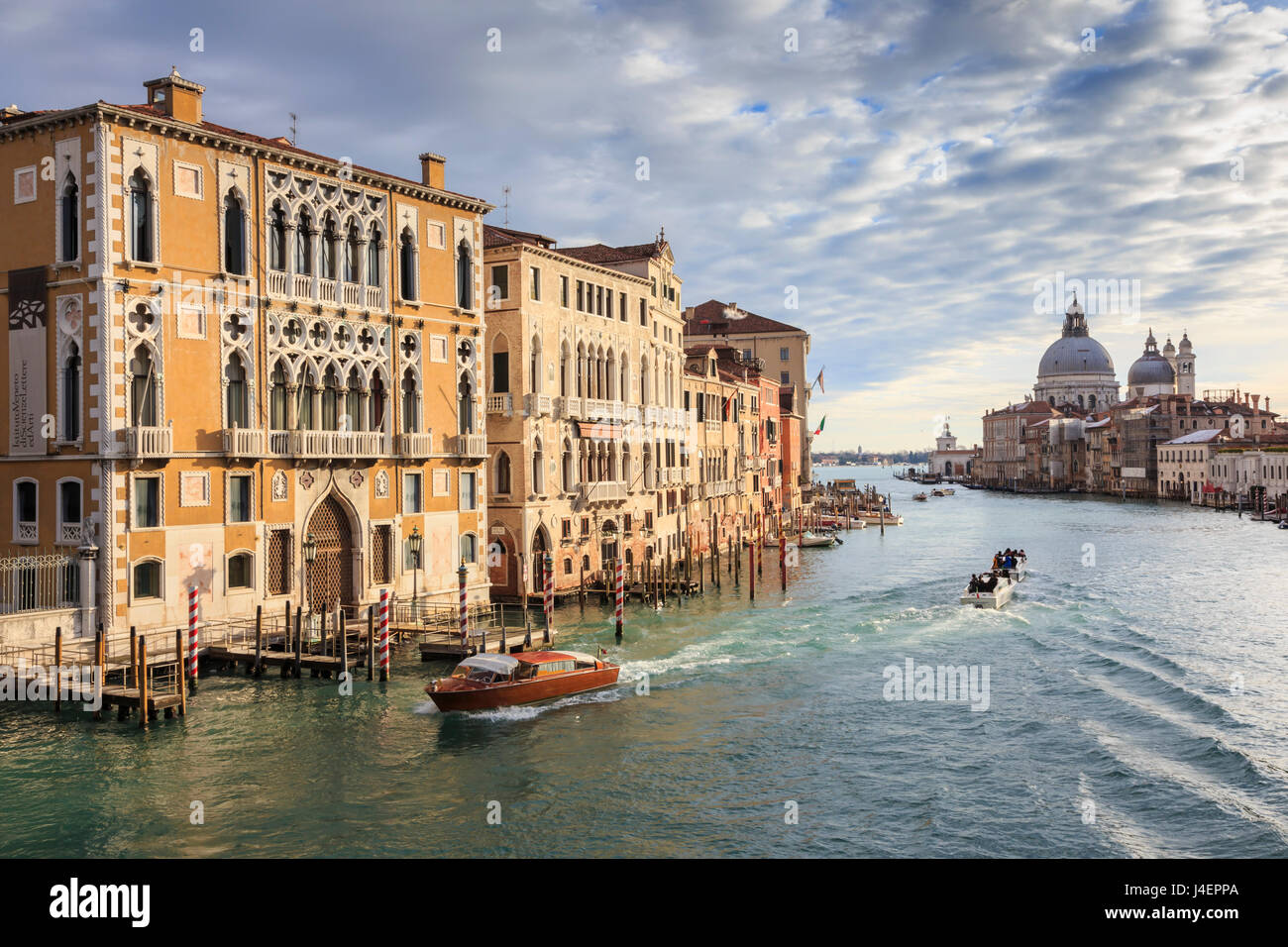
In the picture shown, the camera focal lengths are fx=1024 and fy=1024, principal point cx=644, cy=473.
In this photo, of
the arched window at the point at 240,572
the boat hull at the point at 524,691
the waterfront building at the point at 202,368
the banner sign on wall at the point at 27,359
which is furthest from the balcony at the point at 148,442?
the boat hull at the point at 524,691

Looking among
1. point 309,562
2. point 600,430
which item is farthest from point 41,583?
point 600,430

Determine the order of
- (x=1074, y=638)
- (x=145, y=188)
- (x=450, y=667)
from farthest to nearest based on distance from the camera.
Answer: (x=1074, y=638), (x=450, y=667), (x=145, y=188)

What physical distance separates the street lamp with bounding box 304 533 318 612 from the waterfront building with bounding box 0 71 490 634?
0.23ft

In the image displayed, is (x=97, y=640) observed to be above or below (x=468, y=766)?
above

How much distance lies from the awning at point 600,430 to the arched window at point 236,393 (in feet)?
45.3

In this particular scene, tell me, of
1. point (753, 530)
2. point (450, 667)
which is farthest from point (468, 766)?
point (753, 530)

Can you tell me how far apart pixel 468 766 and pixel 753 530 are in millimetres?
42756

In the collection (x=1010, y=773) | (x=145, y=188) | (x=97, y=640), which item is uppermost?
(x=145, y=188)

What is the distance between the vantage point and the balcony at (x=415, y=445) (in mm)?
27219

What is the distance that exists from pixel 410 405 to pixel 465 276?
14.3ft

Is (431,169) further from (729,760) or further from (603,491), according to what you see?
(729,760)

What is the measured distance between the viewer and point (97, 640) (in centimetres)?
1952

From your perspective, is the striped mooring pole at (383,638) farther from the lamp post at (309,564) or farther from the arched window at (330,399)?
the arched window at (330,399)
